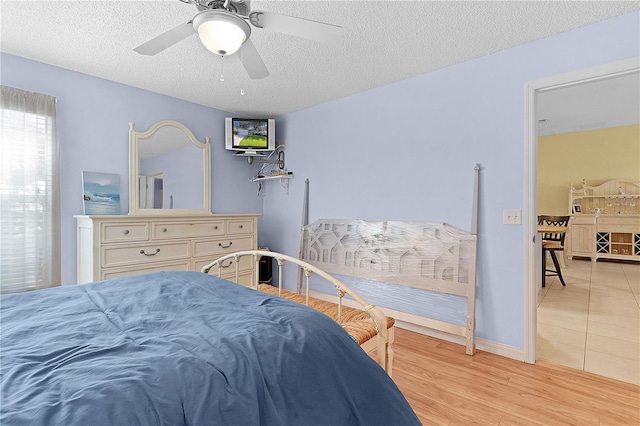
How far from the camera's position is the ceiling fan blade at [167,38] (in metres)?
1.47

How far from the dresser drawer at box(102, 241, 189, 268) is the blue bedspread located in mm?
1288

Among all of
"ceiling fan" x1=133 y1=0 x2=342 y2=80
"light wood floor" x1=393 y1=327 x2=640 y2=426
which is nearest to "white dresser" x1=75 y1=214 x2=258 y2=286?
"ceiling fan" x1=133 y1=0 x2=342 y2=80

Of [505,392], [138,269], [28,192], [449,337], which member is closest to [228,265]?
[138,269]

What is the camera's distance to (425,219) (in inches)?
112

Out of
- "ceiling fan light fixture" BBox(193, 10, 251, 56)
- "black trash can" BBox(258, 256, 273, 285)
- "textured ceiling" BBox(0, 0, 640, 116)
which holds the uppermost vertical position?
"textured ceiling" BBox(0, 0, 640, 116)

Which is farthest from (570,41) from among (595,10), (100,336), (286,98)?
(100,336)

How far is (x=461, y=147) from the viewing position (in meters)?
2.66

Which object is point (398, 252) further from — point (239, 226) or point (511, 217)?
point (239, 226)

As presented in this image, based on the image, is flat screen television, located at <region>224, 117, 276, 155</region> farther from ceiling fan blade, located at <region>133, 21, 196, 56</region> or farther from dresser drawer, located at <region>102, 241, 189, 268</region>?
ceiling fan blade, located at <region>133, 21, 196, 56</region>

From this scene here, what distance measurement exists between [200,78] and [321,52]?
4.00 ft

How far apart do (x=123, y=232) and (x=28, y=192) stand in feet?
2.38

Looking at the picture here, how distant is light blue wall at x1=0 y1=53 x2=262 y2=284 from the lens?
103 inches

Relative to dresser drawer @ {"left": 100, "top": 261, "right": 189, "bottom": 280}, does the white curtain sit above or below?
above

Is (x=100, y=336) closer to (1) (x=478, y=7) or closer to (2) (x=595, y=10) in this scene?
(1) (x=478, y=7)
